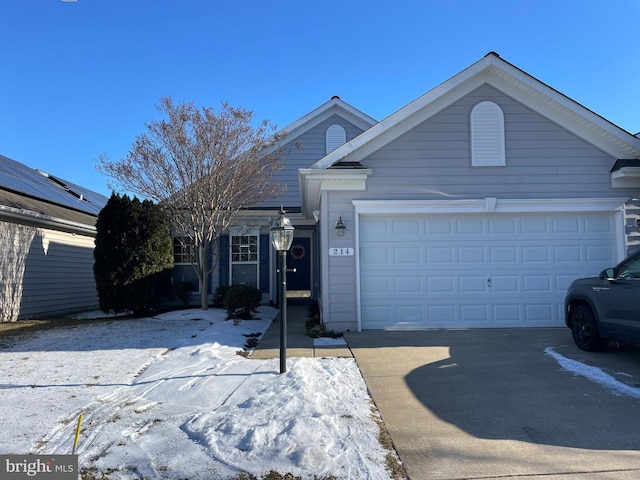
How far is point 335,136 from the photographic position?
49.8 feet

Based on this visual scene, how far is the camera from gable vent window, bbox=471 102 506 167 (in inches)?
337

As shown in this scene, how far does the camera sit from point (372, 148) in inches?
335

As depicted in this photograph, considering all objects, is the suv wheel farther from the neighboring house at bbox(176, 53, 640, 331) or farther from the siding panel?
the siding panel

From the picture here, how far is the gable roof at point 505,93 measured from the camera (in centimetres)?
834

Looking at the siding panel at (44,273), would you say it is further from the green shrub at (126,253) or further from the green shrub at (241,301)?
the green shrub at (241,301)

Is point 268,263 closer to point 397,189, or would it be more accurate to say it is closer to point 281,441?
point 397,189

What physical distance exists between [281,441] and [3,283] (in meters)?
10.1

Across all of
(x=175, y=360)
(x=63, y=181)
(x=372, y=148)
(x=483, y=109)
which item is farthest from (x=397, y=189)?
(x=63, y=181)

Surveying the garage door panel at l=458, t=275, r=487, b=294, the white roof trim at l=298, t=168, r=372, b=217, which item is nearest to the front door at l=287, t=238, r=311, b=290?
the white roof trim at l=298, t=168, r=372, b=217

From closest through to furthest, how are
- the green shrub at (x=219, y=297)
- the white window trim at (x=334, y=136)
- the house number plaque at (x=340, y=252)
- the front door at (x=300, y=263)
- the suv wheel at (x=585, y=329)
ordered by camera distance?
the suv wheel at (x=585, y=329), the house number plaque at (x=340, y=252), the green shrub at (x=219, y=297), the white window trim at (x=334, y=136), the front door at (x=300, y=263)

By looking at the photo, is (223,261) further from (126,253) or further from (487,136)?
(487,136)

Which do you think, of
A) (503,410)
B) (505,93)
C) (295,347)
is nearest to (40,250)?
(295,347)

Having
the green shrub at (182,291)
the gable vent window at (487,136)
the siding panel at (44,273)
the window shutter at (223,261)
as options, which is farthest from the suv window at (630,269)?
the siding panel at (44,273)

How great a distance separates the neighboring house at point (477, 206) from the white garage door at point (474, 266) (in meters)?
0.02
